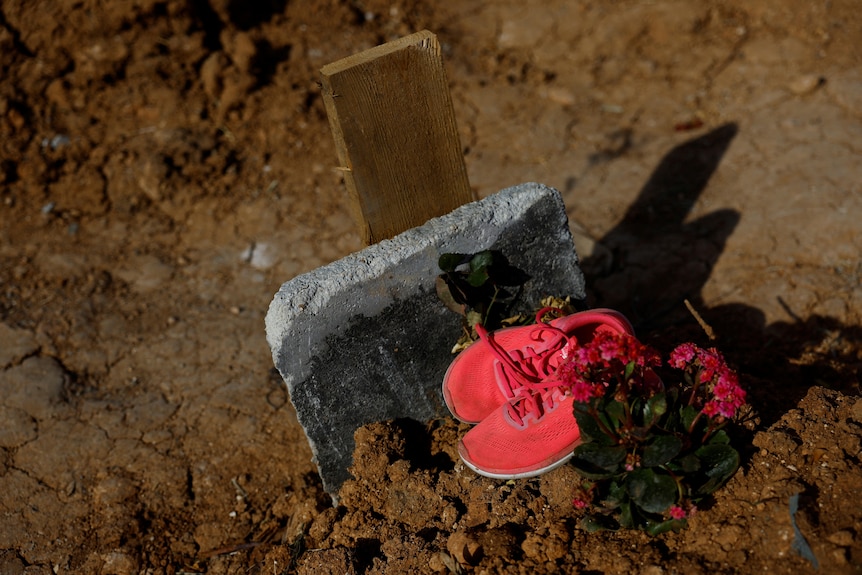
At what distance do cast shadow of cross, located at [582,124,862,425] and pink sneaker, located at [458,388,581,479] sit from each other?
0.72m

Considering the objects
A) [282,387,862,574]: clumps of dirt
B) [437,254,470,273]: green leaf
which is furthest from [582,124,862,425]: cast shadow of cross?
[437,254,470,273]: green leaf

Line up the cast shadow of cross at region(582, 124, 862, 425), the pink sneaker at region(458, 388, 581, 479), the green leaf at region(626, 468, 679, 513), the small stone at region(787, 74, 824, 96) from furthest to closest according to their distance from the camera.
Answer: the small stone at region(787, 74, 824, 96) → the cast shadow of cross at region(582, 124, 862, 425) → the pink sneaker at region(458, 388, 581, 479) → the green leaf at region(626, 468, 679, 513)

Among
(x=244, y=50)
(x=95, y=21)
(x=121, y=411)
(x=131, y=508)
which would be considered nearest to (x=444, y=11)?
(x=244, y=50)

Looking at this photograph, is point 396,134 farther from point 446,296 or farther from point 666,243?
point 666,243

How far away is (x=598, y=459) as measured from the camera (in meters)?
2.14

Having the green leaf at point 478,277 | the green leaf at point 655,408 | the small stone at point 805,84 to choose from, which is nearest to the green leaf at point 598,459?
the green leaf at point 655,408

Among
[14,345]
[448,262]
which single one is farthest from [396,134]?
[14,345]

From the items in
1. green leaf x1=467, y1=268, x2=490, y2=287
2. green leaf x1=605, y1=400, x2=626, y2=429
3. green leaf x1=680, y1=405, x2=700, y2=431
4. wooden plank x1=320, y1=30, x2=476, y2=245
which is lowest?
green leaf x1=680, y1=405, x2=700, y2=431

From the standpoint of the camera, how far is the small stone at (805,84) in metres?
4.39

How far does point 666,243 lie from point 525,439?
1.86 metres

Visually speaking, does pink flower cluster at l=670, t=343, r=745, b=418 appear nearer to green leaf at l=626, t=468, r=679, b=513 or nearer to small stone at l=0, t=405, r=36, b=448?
green leaf at l=626, t=468, r=679, b=513

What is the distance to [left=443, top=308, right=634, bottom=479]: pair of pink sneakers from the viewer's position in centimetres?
238

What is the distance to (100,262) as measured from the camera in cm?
400

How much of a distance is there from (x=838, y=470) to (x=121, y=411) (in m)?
2.76
